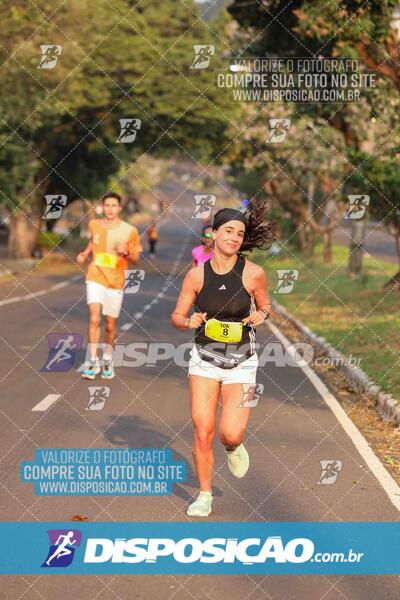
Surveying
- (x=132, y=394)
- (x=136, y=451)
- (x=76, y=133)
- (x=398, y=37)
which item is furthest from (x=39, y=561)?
(x=76, y=133)

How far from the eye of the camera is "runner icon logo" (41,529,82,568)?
7109mm

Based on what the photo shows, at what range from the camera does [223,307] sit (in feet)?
26.6

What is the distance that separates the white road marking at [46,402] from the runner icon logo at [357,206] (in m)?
10.6

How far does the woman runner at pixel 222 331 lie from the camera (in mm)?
8109

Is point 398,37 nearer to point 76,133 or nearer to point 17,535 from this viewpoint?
point 17,535

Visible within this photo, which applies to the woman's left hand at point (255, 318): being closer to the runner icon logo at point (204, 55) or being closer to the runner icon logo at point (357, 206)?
the runner icon logo at point (204, 55)

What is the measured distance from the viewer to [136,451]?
1048cm

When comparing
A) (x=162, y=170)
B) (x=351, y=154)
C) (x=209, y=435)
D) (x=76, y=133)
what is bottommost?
(x=162, y=170)

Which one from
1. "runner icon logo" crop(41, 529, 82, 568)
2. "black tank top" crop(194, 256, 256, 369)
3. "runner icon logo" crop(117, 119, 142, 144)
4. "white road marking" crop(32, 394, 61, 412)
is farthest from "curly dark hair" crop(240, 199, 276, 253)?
"runner icon logo" crop(117, 119, 142, 144)

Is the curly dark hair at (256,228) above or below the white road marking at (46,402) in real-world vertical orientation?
above

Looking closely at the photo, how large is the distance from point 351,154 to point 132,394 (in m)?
11.4

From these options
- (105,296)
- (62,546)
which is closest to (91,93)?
(105,296)

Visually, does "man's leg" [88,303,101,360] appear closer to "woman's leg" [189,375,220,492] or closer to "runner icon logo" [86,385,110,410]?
"runner icon logo" [86,385,110,410]

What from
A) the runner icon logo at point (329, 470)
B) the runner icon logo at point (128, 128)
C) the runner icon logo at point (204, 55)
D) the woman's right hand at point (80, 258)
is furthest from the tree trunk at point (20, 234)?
the runner icon logo at point (329, 470)
